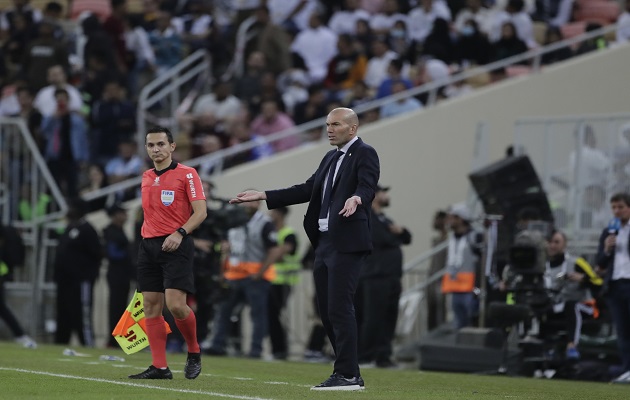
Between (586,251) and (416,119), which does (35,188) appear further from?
(586,251)

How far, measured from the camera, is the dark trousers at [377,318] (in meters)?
18.4

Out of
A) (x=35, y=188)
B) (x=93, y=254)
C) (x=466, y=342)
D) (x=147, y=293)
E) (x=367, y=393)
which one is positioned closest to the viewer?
(x=367, y=393)

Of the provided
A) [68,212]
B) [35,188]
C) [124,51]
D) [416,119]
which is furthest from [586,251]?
[124,51]

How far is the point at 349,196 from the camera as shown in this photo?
11719 mm

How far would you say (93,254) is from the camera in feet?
69.3

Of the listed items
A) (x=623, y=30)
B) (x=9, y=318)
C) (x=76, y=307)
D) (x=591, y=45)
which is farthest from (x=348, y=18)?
(x=9, y=318)

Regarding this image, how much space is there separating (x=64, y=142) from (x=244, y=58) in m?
4.31

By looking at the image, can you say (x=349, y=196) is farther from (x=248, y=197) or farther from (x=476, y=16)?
(x=476, y=16)

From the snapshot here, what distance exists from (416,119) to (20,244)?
20.9ft

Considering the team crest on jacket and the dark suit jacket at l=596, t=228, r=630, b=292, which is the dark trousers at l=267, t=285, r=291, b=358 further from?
the team crest on jacket

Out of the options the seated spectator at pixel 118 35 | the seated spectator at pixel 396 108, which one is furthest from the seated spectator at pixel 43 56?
the seated spectator at pixel 396 108

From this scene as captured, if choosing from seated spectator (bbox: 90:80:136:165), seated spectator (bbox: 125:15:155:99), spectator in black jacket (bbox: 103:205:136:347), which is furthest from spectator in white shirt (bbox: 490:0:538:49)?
spectator in black jacket (bbox: 103:205:136:347)

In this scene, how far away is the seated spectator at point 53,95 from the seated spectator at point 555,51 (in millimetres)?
7574

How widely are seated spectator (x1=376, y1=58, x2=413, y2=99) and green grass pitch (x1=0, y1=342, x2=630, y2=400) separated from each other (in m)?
7.70
